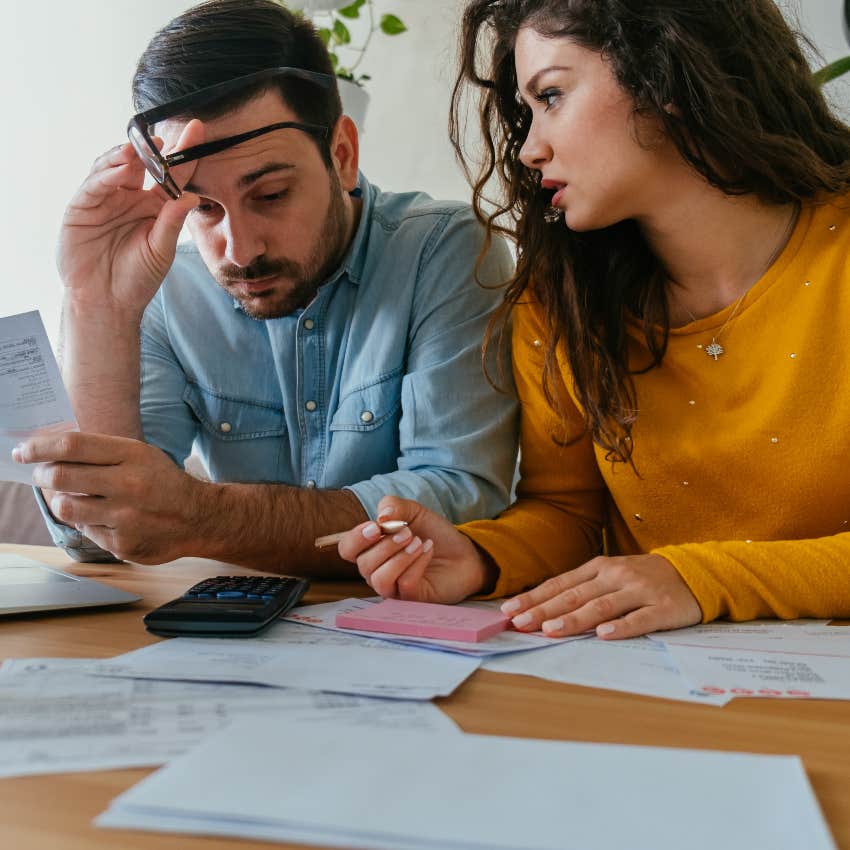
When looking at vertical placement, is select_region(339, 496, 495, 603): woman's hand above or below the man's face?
below

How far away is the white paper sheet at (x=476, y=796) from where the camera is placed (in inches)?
16.6

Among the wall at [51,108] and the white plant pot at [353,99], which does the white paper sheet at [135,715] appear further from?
the wall at [51,108]

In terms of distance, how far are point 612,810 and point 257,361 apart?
111 cm

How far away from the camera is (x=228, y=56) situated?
1344mm

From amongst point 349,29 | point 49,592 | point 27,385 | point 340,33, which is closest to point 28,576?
point 49,592

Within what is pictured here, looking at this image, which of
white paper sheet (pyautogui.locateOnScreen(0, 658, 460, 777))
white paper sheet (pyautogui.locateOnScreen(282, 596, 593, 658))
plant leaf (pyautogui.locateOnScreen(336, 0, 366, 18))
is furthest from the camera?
plant leaf (pyautogui.locateOnScreen(336, 0, 366, 18))

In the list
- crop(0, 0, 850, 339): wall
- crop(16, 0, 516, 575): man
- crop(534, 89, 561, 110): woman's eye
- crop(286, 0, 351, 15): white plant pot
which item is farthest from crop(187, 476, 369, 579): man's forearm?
crop(0, 0, 850, 339): wall

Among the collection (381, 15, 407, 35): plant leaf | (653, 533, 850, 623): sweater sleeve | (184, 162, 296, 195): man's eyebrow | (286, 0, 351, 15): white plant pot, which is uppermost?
(286, 0, 351, 15): white plant pot

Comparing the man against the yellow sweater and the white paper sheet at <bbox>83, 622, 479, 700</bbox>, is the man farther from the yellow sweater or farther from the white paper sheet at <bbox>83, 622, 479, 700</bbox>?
the white paper sheet at <bbox>83, 622, 479, 700</bbox>

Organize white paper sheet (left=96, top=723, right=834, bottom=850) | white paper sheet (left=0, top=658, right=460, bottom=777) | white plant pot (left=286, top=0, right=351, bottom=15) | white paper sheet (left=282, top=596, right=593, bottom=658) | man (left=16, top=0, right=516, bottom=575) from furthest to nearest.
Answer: white plant pot (left=286, top=0, right=351, bottom=15), man (left=16, top=0, right=516, bottom=575), white paper sheet (left=282, top=596, right=593, bottom=658), white paper sheet (left=0, top=658, right=460, bottom=777), white paper sheet (left=96, top=723, right=834, bottom=850)

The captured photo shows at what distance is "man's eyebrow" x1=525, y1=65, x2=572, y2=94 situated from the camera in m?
1.21

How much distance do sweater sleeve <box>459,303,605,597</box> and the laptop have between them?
1.54 feet

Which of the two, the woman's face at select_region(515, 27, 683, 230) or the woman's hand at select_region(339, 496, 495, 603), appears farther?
the woman's face at select_region(515, 27, 683, 230)

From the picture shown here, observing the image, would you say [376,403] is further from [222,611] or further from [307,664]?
[307,664]
